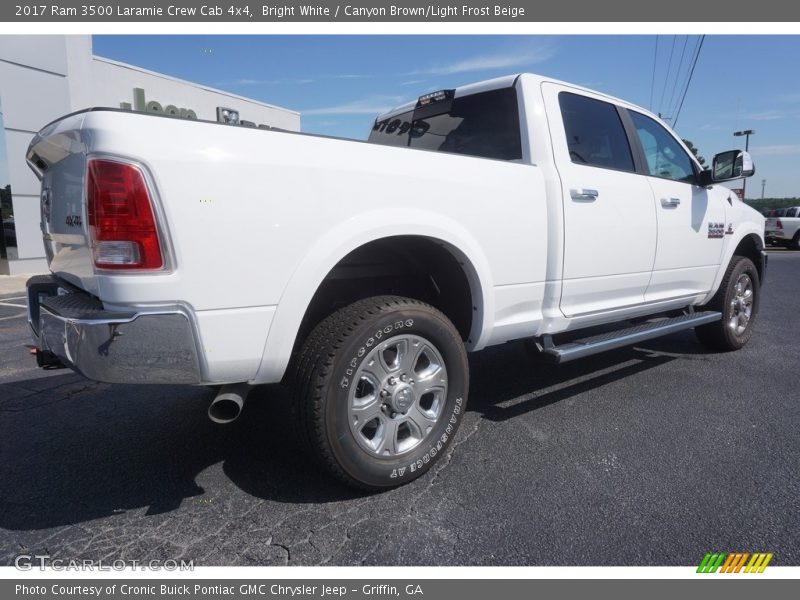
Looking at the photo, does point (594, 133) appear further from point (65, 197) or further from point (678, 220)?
point (65, 197)

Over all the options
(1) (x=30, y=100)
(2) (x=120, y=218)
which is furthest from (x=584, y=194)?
(1) (x=30, y=100)

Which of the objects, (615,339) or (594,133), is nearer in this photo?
(615,339)

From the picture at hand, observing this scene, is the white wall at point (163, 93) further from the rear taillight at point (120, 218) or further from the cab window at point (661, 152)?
the rear taillight at point (120, 218)

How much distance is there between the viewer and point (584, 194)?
3264 mm

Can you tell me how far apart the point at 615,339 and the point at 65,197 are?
10.4ft

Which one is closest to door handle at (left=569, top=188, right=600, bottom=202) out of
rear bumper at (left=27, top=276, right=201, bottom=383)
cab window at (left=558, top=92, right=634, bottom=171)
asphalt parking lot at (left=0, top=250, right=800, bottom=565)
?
cab window at (left=558, top=92, right=634, bottom=171)

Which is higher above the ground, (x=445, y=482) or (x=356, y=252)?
(x=356, y=252)

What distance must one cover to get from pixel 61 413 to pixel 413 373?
96.3 inches

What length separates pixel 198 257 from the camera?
195 cm

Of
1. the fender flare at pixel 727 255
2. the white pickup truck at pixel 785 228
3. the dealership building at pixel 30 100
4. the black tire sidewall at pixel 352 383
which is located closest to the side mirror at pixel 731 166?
the fender flare at pixel 727 255

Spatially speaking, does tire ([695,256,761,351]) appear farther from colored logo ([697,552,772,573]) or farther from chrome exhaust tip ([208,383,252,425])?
chrome exhaust tip ([208,383,252,425])

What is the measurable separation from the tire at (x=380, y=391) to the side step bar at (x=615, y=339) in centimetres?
74
